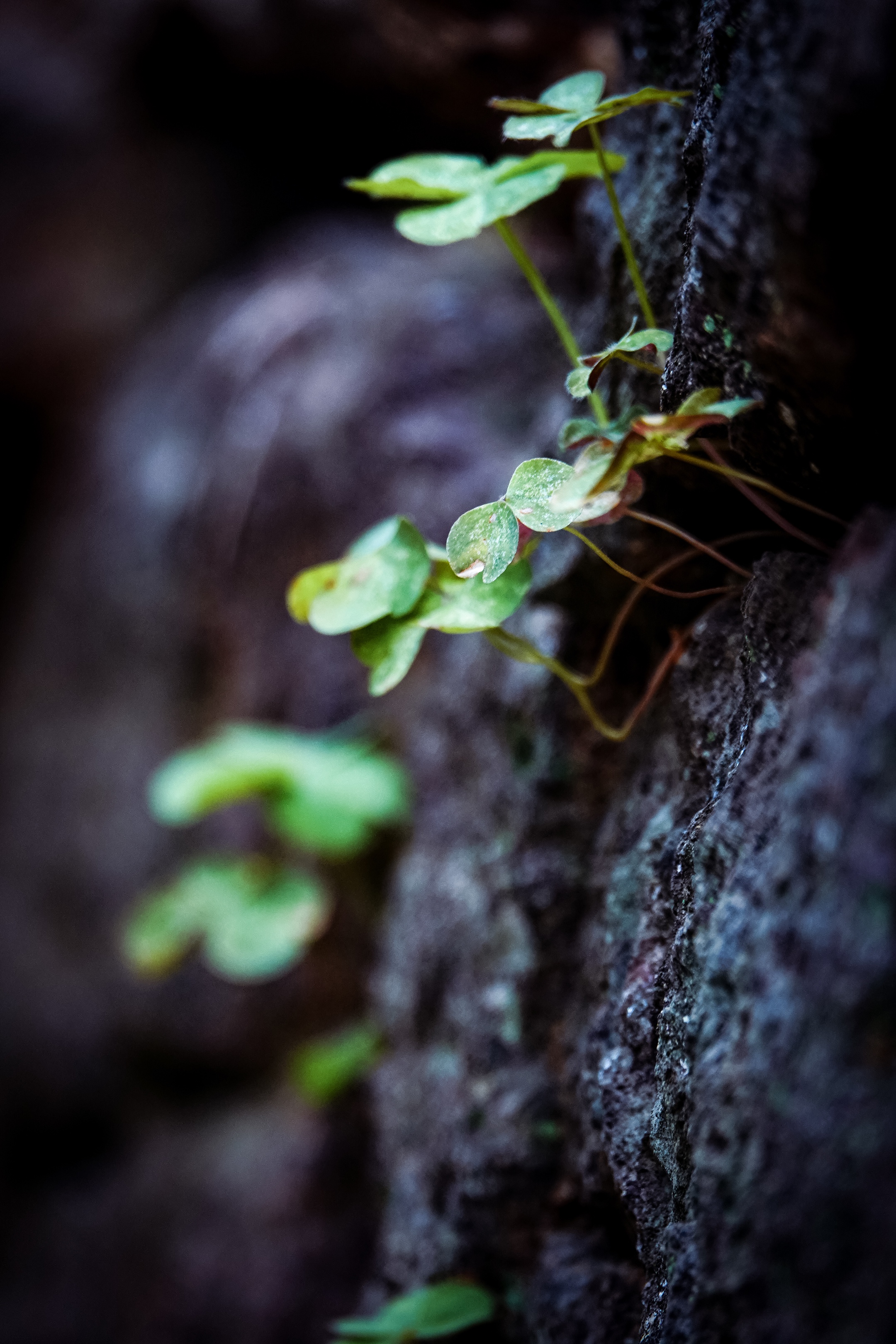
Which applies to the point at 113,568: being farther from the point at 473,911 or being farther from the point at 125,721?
the point at 473,911

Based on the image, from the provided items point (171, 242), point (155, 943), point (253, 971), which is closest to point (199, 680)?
point (155, 943)

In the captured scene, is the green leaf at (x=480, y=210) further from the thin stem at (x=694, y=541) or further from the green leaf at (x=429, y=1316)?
the green leaf at (x=429, y=1316)

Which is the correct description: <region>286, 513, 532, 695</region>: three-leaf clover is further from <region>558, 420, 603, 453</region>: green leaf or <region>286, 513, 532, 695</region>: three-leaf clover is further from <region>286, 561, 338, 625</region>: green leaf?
<region>558, 420, 603, 453</region>: green leaf

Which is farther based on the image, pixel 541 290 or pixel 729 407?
Result: pixel 541 290

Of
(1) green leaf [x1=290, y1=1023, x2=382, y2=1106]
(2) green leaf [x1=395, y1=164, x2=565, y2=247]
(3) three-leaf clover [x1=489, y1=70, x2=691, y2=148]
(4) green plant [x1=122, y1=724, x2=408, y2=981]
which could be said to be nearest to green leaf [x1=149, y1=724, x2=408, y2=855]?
(4) green plant [x1=122, y1=724, x2=408, y2=981]

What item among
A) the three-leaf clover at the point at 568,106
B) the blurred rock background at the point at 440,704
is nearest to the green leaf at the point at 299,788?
the blurred rock background at the point at 440,704

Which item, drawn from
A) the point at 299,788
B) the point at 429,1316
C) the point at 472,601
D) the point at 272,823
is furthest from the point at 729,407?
the point at 272,823

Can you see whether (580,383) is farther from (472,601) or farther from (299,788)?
(299,788)
